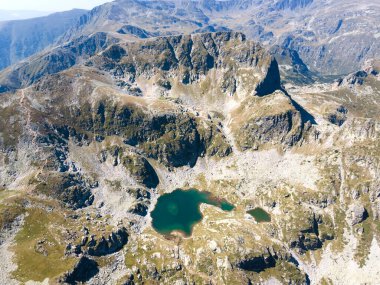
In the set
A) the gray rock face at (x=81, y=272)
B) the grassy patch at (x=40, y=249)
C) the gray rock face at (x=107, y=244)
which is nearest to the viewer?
the gray rock face at (x=81, y=272)

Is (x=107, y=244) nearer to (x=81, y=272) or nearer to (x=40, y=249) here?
(x=81, y=272)

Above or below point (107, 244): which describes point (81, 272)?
Result: above

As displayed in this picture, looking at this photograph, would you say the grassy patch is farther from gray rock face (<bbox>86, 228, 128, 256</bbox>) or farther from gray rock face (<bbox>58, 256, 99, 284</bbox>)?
gray rock face (<bbox>86, 228, 128, 256</bbox>)

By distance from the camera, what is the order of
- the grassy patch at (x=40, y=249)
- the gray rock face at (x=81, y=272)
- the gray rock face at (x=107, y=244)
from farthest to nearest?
the gray rock face at (x=107, y=244)
the grassy patch at (x=40, y=249)
the gray rock face at (x=81, y=272)

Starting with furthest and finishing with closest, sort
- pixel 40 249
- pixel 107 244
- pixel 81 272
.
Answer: pixel 107 244, pixel 40 249, pixel 81 272

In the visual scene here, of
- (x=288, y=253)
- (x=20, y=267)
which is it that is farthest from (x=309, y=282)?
(x=20, y=267)

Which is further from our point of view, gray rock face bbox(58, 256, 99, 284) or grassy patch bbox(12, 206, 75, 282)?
grassy patch bbox(12, 206, 75, 282)

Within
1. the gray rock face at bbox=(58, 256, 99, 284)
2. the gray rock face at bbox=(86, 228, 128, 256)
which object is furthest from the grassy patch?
the gray rock face at bbox=(86, 228, 128, 256)

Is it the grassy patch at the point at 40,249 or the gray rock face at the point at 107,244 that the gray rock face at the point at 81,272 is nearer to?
the grassy patch at the point at 40,249

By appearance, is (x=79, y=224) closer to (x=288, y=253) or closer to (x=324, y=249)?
(x=288, y=253)

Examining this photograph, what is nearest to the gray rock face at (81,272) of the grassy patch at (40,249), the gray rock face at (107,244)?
the grassy patch at (40,249)

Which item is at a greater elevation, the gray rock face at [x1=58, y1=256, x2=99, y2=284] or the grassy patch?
the grassy patch

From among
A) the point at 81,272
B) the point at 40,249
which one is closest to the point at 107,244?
the point at 81,272
